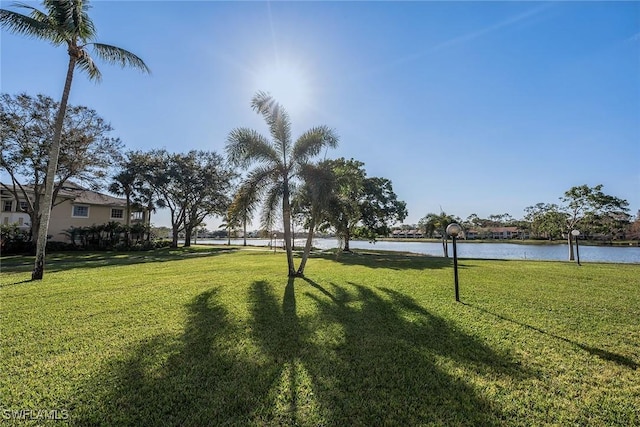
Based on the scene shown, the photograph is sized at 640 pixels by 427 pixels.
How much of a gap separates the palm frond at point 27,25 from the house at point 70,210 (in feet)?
56.3

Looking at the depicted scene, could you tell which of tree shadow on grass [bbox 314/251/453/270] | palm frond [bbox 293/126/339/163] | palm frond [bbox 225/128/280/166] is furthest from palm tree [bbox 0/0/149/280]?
tree shadow on grass [bbox 314/251/453/270]

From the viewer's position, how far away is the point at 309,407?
270cm

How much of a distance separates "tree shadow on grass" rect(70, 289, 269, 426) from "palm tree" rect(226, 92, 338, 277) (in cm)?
625

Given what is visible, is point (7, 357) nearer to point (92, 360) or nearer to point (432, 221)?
point (92, 360)

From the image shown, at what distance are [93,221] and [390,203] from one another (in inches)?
1107

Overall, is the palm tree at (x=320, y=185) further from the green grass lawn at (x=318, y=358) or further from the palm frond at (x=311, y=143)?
the green grass lawn at (x=318, y=358)

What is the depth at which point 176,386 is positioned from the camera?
300 cm

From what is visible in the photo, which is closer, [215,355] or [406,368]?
[406,368]

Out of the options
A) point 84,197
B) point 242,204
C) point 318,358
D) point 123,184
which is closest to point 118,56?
point 242,204

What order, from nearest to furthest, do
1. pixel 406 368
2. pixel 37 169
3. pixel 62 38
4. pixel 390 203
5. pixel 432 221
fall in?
pixel 406 368 < pixel 62 38 < pixel 37 169 < pixel 432 221 < pixel 390 203

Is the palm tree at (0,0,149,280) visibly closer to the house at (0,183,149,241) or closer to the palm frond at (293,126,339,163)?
the palm frond at (293,126,339,163)

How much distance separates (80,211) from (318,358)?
3030 centimetres

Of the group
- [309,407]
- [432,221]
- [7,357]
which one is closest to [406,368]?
[309,407]

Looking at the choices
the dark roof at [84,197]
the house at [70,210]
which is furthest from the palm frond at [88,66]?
the dark roof at [84,197]
